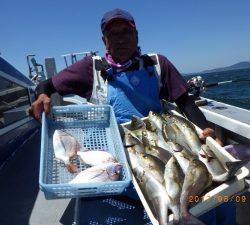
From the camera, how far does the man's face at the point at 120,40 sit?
3.77m

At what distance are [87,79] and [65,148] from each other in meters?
1.10

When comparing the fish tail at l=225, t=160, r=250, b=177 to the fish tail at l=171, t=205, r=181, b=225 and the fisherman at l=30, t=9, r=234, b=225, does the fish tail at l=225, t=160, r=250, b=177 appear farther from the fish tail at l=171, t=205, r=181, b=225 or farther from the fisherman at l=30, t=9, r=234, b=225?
the fisherman at l=30, t=9, r=234, b=225

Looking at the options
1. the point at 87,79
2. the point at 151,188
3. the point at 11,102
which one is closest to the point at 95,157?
the point at 151,188

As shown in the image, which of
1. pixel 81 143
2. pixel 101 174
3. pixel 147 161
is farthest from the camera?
pixel 81 143

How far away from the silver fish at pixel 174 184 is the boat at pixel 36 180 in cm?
47

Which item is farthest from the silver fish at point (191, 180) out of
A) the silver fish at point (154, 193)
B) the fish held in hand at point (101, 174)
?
Answer: the fish held in hand at point (101, 174)

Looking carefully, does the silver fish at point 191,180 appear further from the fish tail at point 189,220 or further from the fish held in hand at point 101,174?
the fish held in hand at point 101,174

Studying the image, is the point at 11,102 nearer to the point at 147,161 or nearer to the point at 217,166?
the point at 147,161

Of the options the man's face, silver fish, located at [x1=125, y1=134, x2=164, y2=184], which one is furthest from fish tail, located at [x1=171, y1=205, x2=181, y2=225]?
the man's face

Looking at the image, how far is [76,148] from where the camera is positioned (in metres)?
3.23

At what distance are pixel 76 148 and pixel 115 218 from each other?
82cm

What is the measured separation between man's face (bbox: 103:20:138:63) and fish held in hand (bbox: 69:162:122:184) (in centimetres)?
152

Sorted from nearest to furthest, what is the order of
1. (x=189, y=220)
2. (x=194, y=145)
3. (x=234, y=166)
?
1. (x=189, y=220)
2. (x=234, y=166)
3. (x=194, y=145)

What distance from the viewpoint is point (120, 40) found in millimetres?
3830
